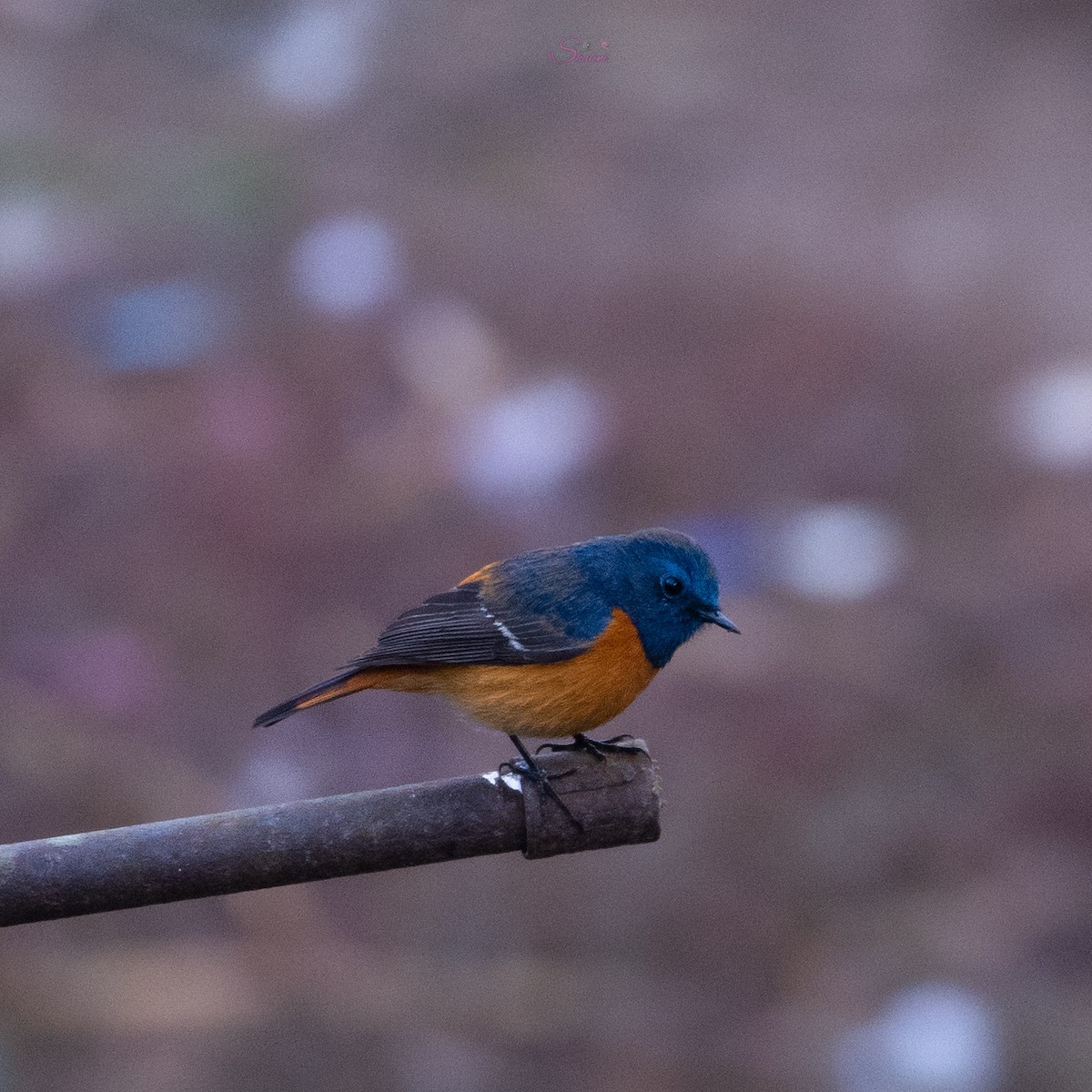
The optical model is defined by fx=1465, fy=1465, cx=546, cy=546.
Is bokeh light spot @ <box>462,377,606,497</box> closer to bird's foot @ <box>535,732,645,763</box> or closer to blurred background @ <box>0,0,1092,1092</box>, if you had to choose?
blurred background @ <box>0,0,1092,1092</box>

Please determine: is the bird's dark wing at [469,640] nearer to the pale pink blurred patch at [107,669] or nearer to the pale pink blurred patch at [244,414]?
the pale pink blurred patch at [107,669]

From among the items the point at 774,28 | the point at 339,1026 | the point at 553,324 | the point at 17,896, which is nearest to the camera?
the point at 17,896

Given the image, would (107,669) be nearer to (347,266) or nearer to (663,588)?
(347,266)

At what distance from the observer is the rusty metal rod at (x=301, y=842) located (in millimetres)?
2738

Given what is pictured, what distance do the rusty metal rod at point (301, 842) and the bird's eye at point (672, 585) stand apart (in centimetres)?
55

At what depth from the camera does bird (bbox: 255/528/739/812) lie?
3.44 m

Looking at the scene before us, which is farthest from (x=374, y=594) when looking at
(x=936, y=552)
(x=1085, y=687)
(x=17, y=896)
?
(x=17, y=896)

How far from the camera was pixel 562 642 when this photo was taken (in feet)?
11.4

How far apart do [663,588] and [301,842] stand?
43.6 inches

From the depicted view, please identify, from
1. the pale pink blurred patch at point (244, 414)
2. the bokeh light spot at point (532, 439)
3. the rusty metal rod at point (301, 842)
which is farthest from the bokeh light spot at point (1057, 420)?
the rusty metal rod at point (301, 842)

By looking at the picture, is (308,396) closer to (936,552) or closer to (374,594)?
(374,594)

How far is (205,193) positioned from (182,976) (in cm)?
491

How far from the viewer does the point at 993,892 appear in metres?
5.97

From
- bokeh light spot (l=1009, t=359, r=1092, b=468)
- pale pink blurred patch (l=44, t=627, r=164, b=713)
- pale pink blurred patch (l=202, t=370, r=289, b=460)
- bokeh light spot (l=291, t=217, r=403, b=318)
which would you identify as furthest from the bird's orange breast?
bokeh light spot (l=1009, t=359, r=1092, b=468)
